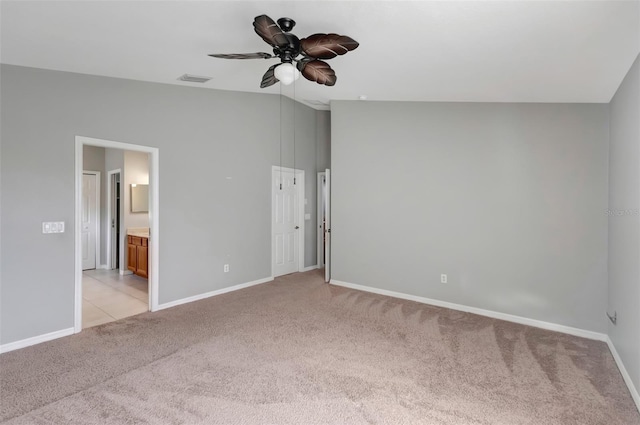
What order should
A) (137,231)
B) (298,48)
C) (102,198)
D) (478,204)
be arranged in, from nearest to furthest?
(298,48) → (478,204) → (137,231) → (102,198)

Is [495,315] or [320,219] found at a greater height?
[320,219]

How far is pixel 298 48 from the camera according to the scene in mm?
2254

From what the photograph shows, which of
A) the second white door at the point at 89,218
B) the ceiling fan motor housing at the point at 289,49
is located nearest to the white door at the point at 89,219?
the second white door at the point at 89,218

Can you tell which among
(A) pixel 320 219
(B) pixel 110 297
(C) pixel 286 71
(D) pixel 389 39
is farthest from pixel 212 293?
(D) pixel 389 39

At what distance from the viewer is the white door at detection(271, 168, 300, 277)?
563cm

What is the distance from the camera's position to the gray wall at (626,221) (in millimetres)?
2322

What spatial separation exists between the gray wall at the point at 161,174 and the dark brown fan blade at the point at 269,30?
2.40 meters

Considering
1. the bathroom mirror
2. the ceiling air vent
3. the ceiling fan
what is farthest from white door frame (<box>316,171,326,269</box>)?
the ceiling fan

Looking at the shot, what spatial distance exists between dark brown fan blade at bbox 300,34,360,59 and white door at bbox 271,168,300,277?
11.4 feet

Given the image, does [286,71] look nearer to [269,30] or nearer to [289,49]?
[289,49]

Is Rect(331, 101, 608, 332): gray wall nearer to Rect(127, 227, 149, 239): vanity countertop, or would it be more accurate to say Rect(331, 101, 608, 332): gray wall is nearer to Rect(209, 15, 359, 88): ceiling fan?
Rect(209, 15, 359, 88): ceiling fan

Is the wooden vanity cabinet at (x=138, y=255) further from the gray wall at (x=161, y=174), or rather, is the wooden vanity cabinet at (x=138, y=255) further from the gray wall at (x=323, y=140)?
the gray wall at (x=323, y=140)

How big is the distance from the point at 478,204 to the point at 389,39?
2.33 m

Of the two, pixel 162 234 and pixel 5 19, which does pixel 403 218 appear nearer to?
pixel 162 234
